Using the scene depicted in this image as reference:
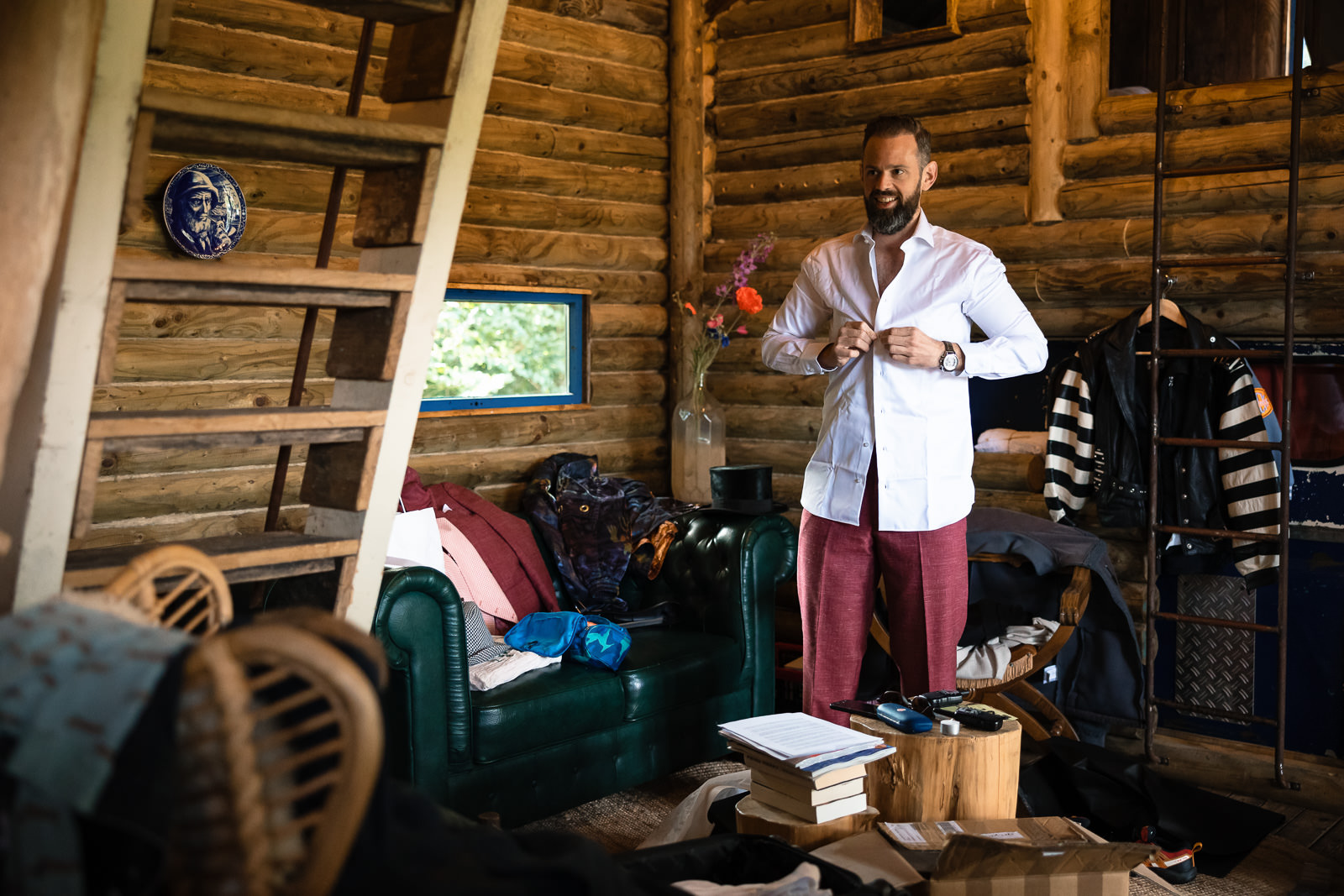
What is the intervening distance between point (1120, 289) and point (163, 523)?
370cm

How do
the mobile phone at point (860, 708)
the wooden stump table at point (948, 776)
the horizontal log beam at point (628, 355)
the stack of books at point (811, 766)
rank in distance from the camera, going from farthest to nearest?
1. the horizontal log beam at point (628, 355)
2. the mobile phone at point (860, 708)
3. the wooden stump table at point (948, 776)
4. the stack of books at point (811, 766)

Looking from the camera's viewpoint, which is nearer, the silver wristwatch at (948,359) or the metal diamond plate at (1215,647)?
the silver wristwatch at (948,359)

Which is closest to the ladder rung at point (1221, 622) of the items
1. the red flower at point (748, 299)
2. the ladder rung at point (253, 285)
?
the red flower at point (748, 299)

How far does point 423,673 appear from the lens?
3.23 meters

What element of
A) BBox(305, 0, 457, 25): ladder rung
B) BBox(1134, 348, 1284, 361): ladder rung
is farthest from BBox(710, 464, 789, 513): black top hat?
BBox(305, 0, 457, 25): ladder rung

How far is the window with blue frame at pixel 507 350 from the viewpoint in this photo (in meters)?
4.92

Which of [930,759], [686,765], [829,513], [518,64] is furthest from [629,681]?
[518,64]

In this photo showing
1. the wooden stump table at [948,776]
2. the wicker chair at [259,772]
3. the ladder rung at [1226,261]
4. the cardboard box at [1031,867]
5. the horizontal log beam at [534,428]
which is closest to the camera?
the wicker chair at [259,772]

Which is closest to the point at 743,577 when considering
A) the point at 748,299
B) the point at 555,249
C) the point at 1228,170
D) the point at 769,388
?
the point at 748,299

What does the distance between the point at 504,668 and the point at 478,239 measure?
2.09 meters

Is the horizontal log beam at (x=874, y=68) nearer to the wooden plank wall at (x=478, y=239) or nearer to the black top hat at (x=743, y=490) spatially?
the wooden plank wall at (x=478, y=239)

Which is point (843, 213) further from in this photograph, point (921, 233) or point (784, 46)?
point (921, 233)

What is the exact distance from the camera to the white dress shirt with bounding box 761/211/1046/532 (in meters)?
3.24

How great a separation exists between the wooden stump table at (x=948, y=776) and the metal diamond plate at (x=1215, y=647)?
1872 millimetres
